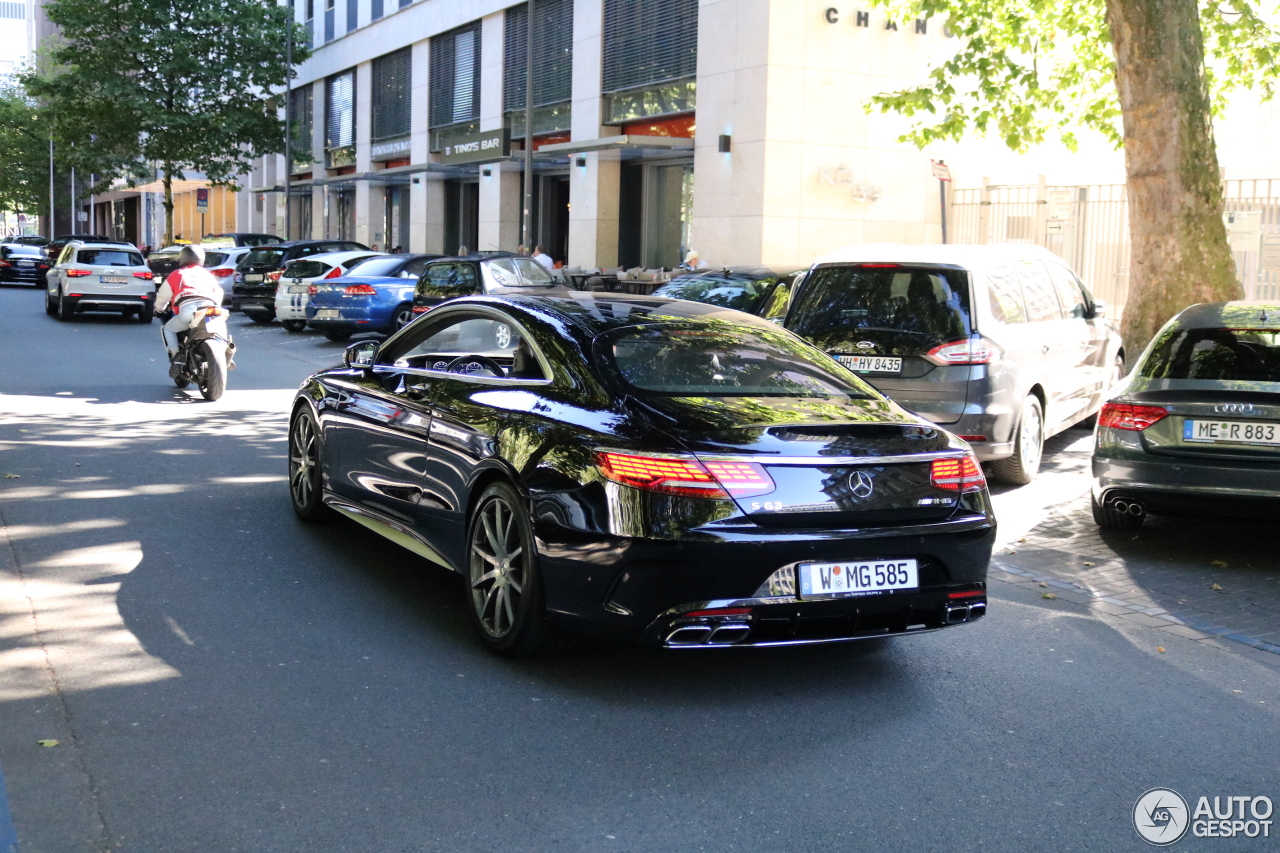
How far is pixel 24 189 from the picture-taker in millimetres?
91875

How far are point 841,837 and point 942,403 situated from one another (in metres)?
5.98

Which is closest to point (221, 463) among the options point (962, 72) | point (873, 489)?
point (873, 489)

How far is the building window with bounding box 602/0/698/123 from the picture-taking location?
27047 mm

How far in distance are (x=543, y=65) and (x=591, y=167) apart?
4.19m

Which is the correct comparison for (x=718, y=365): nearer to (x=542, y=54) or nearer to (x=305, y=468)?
(x=305, y=468)

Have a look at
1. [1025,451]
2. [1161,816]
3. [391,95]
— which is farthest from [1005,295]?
[391,95]

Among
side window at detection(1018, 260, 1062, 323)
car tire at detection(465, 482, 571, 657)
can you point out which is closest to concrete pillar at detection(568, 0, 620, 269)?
side window at detection(1018, 260, 1062, 323)

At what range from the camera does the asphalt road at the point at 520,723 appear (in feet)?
13.0

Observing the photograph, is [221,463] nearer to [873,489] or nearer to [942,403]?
[942,403]

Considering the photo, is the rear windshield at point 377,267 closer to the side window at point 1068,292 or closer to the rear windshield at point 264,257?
the rear windshield at point 264,257

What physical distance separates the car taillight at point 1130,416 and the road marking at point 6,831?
6.12m

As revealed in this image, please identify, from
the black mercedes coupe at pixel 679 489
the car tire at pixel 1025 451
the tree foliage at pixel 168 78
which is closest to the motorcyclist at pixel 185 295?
the car tire at pixel 1025 451

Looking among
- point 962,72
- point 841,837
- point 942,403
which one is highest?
point 962,72

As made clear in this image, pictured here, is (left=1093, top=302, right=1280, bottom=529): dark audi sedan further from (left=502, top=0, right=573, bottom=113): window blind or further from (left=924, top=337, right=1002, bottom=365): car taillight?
(left=502, top=0, right=573, bottom=113): window blind
